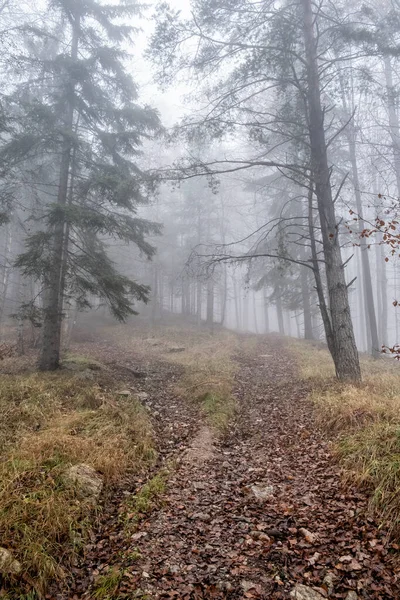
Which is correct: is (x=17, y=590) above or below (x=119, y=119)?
below

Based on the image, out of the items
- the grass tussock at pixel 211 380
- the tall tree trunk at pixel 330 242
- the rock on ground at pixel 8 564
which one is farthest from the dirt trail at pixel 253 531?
the tall tree trunk at pixel 330 242

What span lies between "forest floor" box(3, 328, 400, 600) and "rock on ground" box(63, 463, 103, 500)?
0.64ft

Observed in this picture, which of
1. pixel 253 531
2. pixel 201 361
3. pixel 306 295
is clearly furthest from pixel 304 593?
pixel 306 295

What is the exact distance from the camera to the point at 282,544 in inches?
154

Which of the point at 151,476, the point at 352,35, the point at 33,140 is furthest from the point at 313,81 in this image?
the point at 151,476

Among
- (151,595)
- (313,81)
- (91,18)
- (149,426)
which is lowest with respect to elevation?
(151,595)

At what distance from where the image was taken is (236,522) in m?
4.37

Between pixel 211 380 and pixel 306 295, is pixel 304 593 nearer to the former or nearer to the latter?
pixel 211 380

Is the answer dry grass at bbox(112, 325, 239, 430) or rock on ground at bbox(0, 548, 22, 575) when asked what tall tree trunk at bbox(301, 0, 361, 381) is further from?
rock on ground at bbox(0, 548, 22, 575)

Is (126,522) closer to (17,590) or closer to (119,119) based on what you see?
(17,590)

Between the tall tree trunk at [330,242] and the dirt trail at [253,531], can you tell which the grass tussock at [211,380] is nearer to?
the dirt trail at [253,531]

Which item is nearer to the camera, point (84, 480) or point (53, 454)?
point (84, 480)

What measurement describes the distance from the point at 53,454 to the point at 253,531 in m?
2.92

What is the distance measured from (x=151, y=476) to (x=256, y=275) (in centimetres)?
2195
